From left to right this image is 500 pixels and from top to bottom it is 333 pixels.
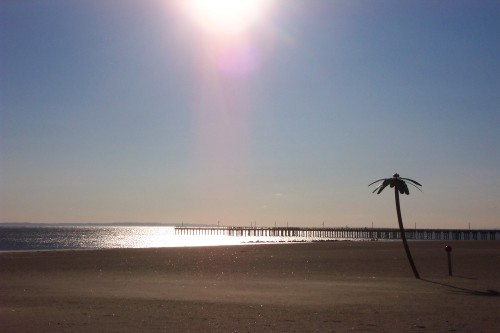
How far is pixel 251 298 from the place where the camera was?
691 inches

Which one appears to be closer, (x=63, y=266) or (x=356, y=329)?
(x=356, y=329)

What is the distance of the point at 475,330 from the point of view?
11781 mm

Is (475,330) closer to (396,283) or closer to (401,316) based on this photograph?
(401,316)

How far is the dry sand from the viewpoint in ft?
41.5

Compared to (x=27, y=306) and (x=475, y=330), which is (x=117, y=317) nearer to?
(x=27, y=306)

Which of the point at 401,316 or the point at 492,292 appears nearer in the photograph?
the point at 401,316

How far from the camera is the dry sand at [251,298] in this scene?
12641mm

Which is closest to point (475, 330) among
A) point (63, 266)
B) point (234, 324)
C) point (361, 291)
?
point (234, 324)

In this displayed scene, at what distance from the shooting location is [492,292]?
18891 millimetres

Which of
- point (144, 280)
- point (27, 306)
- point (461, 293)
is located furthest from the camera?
point (144, 280)

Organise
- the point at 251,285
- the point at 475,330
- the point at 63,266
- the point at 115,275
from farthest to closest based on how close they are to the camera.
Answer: the point at 63,266
the point at 115,275
the point at 251,285
the point at 475,330

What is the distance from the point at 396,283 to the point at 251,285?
17.8ft

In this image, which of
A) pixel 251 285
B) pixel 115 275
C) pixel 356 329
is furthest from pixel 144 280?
pixel 356 329

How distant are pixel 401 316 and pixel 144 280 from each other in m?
12.9
